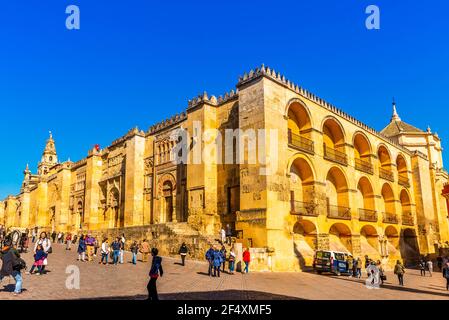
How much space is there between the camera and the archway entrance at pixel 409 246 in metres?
35.3

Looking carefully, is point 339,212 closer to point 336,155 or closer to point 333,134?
point 336,155

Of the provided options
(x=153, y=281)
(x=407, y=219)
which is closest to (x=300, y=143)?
(x=153, y=281)

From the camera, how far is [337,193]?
28859mm

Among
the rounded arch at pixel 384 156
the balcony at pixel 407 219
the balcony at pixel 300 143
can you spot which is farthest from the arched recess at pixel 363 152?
the balcony at pixel 407 219

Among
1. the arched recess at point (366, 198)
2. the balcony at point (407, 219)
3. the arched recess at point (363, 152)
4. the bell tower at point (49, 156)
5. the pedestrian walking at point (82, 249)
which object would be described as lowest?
the pedestrian walking at point (82, 249)

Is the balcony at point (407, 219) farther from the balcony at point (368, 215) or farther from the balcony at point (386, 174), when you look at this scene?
the balcony at point (368, 215)

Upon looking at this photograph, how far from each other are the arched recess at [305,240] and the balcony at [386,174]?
44.4 feet

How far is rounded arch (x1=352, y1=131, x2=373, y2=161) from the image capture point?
106 feet

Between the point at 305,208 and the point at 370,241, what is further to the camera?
the point at 370,241

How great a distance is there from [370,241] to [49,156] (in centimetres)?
7547

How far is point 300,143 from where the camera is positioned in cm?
2475
